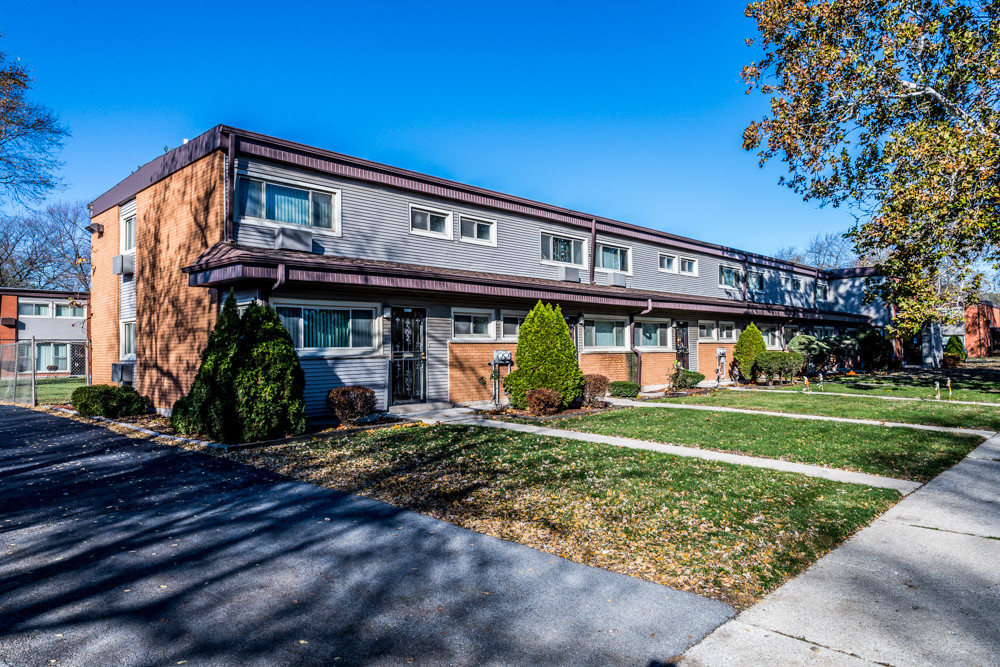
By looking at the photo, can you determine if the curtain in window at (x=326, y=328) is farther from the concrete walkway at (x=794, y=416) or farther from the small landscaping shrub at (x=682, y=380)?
the small landscaping shrub at (x=682, y=380)

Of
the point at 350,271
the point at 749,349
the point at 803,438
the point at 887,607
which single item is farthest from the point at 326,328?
the point at 749,349

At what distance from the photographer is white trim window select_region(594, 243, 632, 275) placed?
19906mm

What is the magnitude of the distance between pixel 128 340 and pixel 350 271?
8994 mm

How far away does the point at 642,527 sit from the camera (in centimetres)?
513

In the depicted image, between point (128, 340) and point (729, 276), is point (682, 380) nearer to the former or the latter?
point (729, 276)

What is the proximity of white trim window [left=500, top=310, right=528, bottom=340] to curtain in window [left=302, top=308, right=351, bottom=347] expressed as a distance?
4.61 meters

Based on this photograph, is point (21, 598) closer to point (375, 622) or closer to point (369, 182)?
point (375, 622)

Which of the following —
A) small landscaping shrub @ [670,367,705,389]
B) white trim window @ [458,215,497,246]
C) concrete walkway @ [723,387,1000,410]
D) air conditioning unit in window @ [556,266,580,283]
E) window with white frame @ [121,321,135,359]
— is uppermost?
white trim window @ [458,215,497,246]

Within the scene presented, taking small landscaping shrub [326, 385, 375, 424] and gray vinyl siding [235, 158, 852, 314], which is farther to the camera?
gray vinyl siding [235, 158, 852, 314]

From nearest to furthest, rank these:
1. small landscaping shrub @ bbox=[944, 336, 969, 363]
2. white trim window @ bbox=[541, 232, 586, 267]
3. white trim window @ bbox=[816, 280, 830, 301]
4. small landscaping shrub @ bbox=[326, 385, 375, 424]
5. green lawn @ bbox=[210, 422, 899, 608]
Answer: green lawn @ bbox=[210, 422, 899, 608] → small landscaping shrub @ bbox=[326, 385, 375, 424] → white trim window @ bbox=[541, 232, 586, 267] → white trim window @ bbox=[816, 280, 830, 301] → small landscaping shrub @ bbox=[944, 336, 969, 363]

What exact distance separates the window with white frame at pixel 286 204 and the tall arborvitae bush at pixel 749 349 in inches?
623

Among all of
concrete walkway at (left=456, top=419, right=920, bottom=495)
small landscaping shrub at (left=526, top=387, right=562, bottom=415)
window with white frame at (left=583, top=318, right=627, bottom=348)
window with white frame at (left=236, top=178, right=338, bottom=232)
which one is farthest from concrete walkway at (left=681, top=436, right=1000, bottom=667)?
window with white frame at (left=583, top=318, right=627, bottom=348)

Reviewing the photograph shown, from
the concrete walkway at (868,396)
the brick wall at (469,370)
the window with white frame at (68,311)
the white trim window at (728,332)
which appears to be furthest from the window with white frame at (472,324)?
the window with white frame at (68,311)

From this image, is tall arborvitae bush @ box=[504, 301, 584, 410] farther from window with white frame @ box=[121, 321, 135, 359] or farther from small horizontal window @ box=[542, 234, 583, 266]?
window with white frame @ box=[121, 321, 135, 359]
